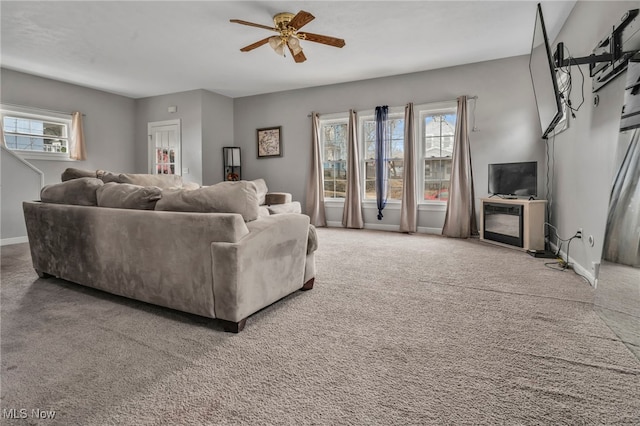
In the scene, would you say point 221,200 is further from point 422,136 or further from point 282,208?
point 422,136

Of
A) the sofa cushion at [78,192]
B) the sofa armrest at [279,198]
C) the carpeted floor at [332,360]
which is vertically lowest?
the carpeted floor at [332,360]

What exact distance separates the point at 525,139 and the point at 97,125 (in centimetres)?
756

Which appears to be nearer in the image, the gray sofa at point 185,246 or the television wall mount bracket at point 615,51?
the gray sofa at point 185,246

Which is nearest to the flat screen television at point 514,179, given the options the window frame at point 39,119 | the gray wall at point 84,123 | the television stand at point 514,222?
the television stand at point 514,222

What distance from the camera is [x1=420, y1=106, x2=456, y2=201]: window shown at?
5223 millimetres

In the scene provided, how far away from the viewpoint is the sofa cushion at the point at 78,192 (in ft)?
8.02

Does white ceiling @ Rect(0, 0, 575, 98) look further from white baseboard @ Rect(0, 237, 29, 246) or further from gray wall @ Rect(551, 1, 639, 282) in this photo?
white baseboard @ Rect(0, 237, 29, 246)

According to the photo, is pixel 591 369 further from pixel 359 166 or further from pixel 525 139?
pixel 359 166

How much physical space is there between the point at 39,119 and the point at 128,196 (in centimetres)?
503

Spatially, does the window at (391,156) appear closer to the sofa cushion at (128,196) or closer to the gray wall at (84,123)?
the sofa cushion at (128,196)

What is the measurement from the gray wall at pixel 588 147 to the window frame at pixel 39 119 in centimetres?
740

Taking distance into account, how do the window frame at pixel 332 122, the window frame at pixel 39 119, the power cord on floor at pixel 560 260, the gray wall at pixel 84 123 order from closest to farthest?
the power cord on floor at pixel 560 260 < the gray wall at pixel 84 123 < the window frame at pixel 39 119 < the window frame at pixel 332 122

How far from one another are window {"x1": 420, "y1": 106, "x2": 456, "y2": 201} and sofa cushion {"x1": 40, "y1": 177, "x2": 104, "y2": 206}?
4.61 metres

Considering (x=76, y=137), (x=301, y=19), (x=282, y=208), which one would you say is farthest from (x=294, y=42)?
(x=76, y=137)
